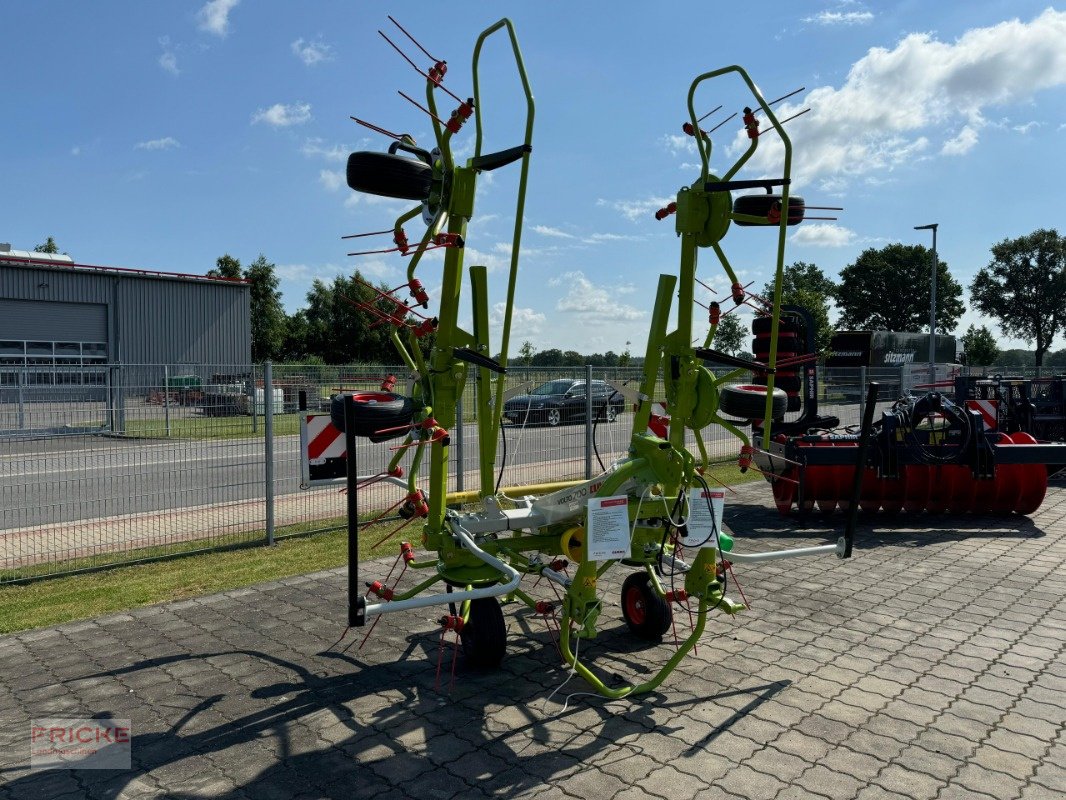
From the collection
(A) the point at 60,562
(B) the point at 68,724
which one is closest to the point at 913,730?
(B) the point at 68,724

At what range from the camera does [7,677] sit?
4.39 meters

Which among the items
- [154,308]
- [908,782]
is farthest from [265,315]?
[908,782]

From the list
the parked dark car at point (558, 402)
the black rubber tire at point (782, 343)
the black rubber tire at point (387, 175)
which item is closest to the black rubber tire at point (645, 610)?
the black rubber tire at point (387, 175)

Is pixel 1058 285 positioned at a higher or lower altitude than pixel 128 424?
higher

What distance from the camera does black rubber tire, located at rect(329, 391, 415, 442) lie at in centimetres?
389

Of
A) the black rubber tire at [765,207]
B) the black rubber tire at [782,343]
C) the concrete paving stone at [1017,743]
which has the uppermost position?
the black rubber tire at [765,207]

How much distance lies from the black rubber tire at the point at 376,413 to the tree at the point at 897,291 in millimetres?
69906

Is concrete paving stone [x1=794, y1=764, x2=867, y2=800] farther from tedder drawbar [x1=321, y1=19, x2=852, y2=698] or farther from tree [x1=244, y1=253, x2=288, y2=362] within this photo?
tree [x1=244, y1=253, x2=288, y2=362]

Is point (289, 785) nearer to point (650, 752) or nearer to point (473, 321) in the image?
point (650, 752)

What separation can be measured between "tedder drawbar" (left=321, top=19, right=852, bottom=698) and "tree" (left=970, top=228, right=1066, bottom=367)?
6377cm

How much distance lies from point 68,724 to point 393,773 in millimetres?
1710

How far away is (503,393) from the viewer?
178 inches

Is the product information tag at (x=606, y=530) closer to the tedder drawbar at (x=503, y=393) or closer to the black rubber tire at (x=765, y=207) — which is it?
the tedder drawbar at (x=503, y=393)

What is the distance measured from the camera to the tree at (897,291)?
218 feet
